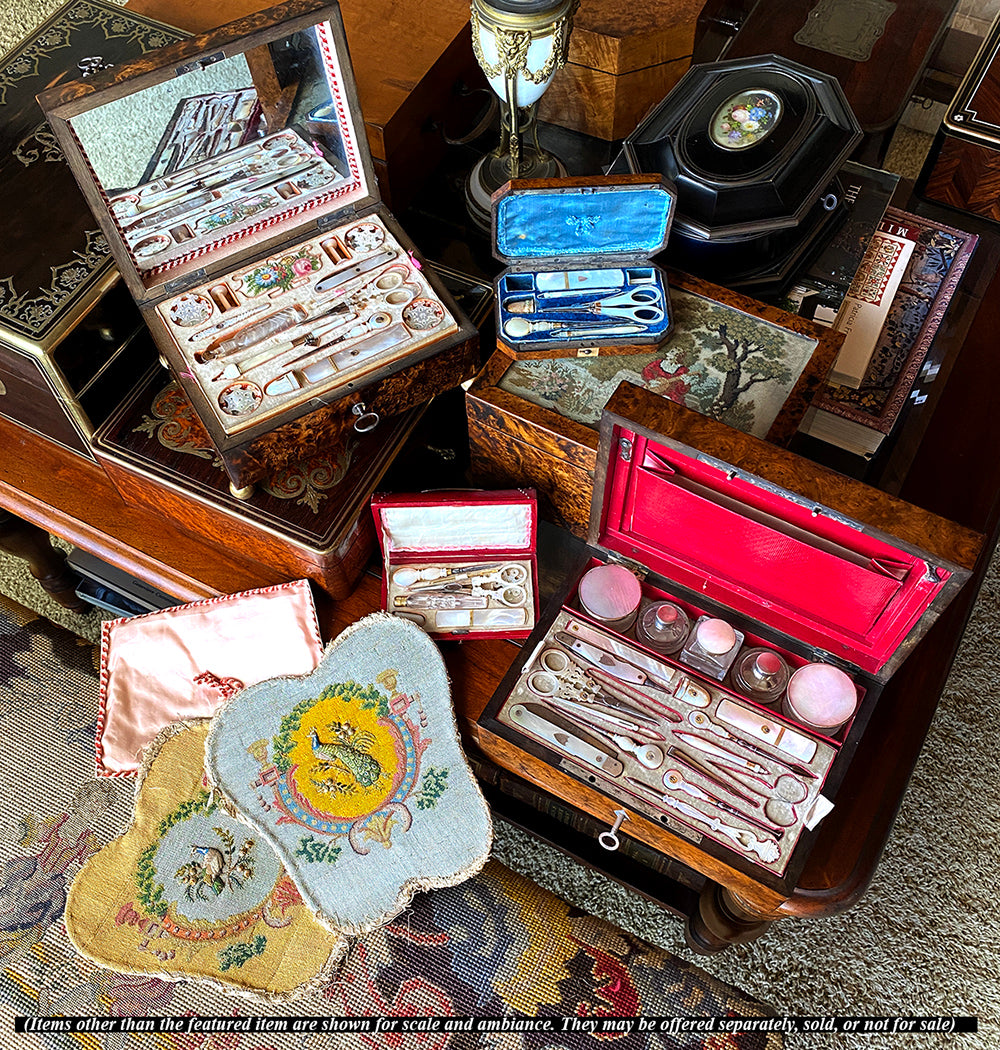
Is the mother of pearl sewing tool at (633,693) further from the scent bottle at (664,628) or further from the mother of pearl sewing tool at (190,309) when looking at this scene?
the mother of pearl sewing tool at (190,309)

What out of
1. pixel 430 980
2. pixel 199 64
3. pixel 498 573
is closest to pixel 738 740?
pixel 498 573

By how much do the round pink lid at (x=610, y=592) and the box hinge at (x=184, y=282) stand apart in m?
0.62

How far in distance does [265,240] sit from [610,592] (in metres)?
0.64

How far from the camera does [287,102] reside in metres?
1.16

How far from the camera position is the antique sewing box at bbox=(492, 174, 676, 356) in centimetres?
110

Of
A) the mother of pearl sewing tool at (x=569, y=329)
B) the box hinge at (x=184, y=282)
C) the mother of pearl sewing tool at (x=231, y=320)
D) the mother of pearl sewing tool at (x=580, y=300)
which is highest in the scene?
the box hinge at (x=184, y=282)

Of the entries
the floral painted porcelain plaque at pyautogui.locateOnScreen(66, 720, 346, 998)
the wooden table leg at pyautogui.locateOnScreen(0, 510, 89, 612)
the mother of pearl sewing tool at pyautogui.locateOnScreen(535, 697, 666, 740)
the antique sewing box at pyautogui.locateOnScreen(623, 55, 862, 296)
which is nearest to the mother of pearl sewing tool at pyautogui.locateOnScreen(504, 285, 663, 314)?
the antique sewing box at pyautogui.locateOnScreen(623, 55, 862, 296)

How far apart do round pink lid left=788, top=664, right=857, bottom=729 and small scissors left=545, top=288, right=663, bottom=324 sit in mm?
462

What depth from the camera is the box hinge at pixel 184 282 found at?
116 centimetres

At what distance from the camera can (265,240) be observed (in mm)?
1219

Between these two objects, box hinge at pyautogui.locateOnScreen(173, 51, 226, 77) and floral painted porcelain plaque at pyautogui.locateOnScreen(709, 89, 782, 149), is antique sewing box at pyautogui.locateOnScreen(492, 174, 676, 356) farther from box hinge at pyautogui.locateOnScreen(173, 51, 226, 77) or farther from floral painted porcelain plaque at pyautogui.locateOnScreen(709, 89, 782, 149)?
box hinge at pyautogui.locateOnScreen(173, 51, 226, 77)

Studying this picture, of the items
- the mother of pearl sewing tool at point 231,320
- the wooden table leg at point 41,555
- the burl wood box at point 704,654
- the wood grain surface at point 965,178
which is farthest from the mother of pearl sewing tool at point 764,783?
the wooden table leg at point 41,555

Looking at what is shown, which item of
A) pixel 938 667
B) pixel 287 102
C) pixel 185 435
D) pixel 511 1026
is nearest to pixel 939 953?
pixel 938 667
